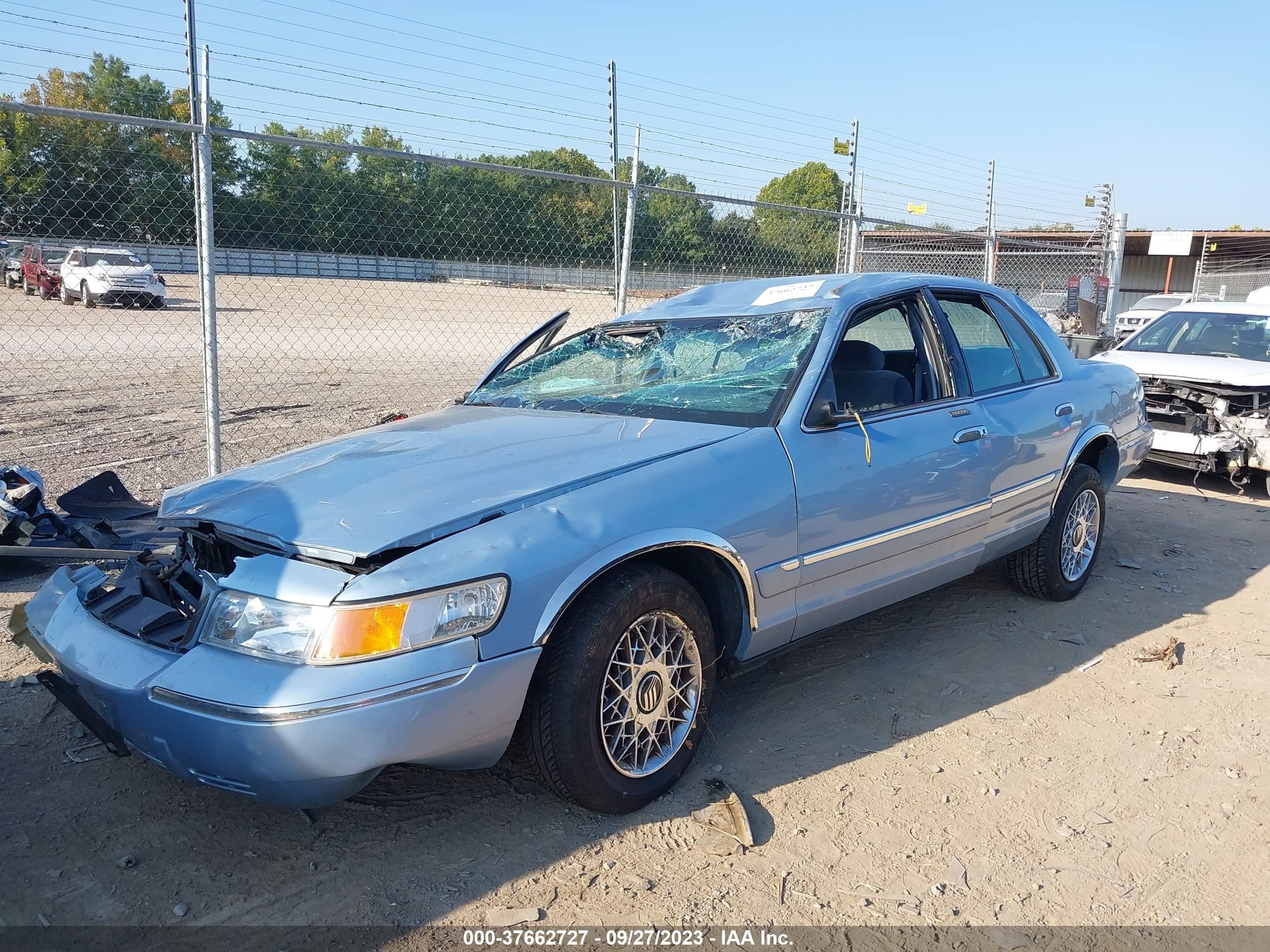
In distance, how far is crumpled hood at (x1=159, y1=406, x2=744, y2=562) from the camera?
267cm

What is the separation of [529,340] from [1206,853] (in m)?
3.35

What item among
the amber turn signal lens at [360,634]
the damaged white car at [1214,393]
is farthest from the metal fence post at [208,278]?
the damaged white car at [1214,393]

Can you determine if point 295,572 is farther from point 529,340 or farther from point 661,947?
point 529,340

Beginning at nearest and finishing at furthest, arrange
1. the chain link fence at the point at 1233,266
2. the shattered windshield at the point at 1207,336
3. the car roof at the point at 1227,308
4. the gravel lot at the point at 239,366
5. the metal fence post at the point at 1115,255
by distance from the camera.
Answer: the gravel lot at the point at 239,366, the shattered windshield at the point at 1207,336, the car roof at the point at 1227,308, the metal fence post at the point at 1115,255, the chain link fence at the point at 1233,266

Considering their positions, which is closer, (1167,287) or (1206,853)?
(1206,853)

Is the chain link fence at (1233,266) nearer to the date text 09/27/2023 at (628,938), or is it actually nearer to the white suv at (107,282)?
the white suv at (107,282)

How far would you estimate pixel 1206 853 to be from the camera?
9.47ft

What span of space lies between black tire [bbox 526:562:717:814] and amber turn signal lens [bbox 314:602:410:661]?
483 millimetres

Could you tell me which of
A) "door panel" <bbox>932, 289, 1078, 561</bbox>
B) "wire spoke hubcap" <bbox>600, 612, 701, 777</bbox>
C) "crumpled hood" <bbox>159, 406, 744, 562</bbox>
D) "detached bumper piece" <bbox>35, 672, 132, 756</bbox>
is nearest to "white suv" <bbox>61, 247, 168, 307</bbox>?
"crumpled hood" <bbox>159, 406, 744, 562</bbox>

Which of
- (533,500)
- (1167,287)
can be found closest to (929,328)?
(533,500)

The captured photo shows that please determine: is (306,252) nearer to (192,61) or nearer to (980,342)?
(192,61)

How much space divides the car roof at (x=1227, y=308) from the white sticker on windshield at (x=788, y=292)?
22.0ft

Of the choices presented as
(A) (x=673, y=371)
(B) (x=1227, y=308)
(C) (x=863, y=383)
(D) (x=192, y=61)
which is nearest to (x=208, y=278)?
(D) (x=192, y=61)

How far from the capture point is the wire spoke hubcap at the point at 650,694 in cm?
290
